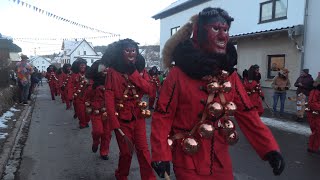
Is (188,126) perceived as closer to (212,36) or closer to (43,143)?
(212,36)

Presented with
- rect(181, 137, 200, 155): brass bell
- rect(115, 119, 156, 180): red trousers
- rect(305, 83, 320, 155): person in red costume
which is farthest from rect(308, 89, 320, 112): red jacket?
rect(181, 137, 200, 155): brass bell

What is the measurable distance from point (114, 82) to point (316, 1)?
1127 cm

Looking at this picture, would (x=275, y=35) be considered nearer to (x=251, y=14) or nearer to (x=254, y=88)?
(x=251, y=14)

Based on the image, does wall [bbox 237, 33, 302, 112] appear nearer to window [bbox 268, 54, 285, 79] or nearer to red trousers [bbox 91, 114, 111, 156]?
window [bbox 268, 54, 285, 79]

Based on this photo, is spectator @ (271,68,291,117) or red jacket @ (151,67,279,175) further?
spectator @ (271,68,291,117)

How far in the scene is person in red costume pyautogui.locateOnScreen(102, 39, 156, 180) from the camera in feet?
16.0

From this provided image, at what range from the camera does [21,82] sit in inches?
617

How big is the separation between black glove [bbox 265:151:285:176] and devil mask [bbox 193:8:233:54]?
86cm

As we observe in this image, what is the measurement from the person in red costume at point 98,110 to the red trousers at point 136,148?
5.87 feet

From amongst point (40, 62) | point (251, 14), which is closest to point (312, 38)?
point (251, 14)

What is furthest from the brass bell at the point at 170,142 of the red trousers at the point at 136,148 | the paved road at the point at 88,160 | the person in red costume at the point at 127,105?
the paved road at the point at 88,160

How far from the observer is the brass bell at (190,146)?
9.43ft

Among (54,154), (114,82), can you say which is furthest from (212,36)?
(54,154)

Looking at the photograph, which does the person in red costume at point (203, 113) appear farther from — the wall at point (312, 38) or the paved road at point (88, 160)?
the wall at point (312, 38)
